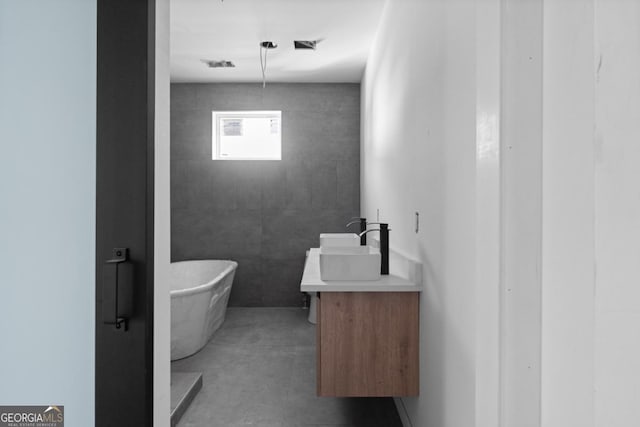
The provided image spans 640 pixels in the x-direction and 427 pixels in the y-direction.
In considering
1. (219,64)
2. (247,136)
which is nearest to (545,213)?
(219,64)

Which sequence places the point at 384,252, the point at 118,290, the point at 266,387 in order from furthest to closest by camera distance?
the point at 266,387, the point at 384,252, the point at 118,290

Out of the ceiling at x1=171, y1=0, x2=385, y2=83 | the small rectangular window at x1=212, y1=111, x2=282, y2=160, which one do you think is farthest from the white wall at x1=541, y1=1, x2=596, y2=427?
the small rectangular window at x1=212, y1=111, x2=282, y2=160

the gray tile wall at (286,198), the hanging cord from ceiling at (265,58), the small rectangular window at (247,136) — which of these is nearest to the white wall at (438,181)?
the hanging cord from ceiling at (265,58)

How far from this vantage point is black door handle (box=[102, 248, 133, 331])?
100 centimetres

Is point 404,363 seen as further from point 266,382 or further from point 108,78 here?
point 108,78

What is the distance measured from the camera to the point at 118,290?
1017mm

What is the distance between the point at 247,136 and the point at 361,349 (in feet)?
11.5

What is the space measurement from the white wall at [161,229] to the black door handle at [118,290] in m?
0.11

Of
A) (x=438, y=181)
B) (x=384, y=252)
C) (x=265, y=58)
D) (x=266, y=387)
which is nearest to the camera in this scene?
(x=438, y=181)

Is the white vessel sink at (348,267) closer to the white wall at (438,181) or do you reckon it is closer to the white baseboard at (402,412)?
the white wall at (438,181)

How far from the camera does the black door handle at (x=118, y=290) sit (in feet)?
3.30

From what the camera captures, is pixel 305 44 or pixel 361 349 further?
pixel 305 44

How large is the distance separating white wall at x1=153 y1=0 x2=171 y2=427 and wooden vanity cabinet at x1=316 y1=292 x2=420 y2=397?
791 millimetres
